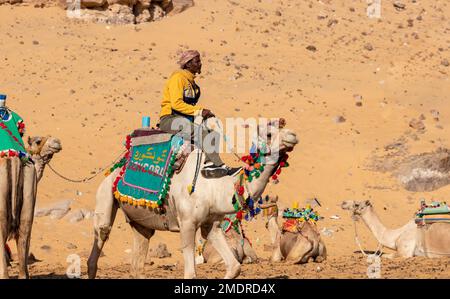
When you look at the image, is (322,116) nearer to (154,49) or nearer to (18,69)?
(154,49)

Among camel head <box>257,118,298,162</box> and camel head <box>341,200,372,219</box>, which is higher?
camel head <box>257,118,298,162</box>

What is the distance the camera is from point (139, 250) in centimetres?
1340

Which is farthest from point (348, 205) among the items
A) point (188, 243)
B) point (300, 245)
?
point (188, 243)

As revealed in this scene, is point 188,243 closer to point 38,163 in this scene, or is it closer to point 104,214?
point 104,214

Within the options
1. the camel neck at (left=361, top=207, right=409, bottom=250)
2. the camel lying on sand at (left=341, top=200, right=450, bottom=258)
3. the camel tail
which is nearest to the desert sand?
the camel lying on sand at (left=341, top=200, right=450, bottom=258)

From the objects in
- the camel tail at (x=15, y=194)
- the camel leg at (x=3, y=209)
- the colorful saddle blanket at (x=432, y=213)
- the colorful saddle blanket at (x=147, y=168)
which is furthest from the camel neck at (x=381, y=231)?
the camel leg at (x=3, y=209)

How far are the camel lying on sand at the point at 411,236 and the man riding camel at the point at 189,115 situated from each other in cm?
648

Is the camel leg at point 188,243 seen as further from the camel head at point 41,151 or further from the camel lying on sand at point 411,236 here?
the camel lying on sand at point 411,236

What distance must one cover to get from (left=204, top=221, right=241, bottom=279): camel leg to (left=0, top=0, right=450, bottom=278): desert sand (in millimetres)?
2399

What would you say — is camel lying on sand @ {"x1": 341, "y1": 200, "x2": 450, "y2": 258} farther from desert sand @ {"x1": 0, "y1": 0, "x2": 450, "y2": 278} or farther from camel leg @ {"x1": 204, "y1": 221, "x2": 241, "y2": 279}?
camel leg @ {"x1": 204, "y1": 221, "x2": 241, "y2": 279}

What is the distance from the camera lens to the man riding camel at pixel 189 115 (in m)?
12.0

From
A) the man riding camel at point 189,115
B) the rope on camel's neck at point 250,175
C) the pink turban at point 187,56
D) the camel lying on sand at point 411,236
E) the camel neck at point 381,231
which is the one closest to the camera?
the rope on camel's neck at point 250,175

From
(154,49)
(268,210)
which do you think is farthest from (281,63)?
(268,210)

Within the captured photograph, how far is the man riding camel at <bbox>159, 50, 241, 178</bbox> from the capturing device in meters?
12.0
